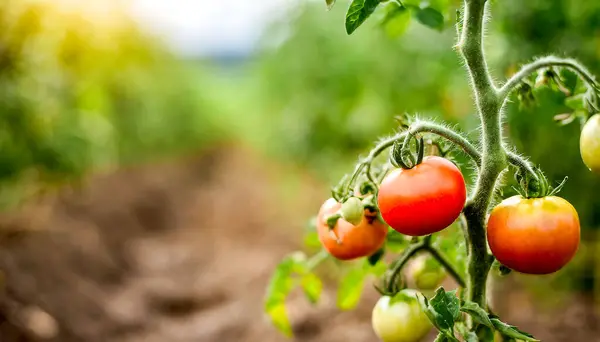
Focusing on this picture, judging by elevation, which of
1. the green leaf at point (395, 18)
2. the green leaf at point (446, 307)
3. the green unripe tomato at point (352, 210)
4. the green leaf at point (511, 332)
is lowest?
the green leaf at point (511, 332)

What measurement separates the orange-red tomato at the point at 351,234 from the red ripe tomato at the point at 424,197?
0.14m

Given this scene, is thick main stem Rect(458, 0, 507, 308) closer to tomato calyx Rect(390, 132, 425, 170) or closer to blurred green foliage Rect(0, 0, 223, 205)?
tomato calyx Rect(390, 132, 425, 170)

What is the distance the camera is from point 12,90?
4.07 metres

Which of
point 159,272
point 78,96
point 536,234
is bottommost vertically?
point 536,234

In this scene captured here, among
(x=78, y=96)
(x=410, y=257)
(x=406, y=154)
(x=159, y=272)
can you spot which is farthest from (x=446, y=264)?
(x=78, y=96)

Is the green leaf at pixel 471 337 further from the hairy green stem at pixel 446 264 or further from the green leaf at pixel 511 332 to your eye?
the hairy green stem at pixel 446 264

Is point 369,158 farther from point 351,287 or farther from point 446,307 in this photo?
point 351,287

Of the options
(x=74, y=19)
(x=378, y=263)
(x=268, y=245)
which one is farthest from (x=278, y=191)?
(x=378, y=263)

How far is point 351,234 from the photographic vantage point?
1203mm

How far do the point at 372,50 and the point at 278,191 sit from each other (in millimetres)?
3385

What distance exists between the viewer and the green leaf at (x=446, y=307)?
1.06 m

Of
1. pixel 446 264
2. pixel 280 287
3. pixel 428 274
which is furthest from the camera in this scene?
pixel 280 287

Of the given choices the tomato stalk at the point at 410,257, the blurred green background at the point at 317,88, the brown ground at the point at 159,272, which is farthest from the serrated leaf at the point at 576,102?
the brown ground at the point at 159,272

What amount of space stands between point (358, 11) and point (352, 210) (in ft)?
1.15
